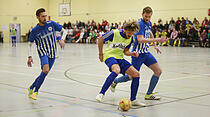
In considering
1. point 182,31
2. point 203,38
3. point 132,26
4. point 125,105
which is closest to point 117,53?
point 132,26

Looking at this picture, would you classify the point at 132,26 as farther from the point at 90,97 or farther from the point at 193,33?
the point at 193,33

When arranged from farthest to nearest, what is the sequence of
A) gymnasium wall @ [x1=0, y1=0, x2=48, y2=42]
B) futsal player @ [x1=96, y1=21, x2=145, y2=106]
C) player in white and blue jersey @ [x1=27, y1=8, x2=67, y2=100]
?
gymnasium wall @ [x1=0, y1=0, x2=48, y2=42] → player in white and blue jersey @ [x1=27, y1=8, x2=67, y2=100] → futsal player @ [x1=96, y1=21, x2=145, y2=106]

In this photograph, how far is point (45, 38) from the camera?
272 inches

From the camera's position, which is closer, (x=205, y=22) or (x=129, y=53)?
(x=129, y=53)

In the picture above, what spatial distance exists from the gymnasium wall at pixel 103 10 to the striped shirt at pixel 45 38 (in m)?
26.2

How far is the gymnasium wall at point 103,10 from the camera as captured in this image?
105ft

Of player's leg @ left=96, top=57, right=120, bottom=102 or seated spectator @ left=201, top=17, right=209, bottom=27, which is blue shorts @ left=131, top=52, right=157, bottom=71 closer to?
player's leg @ left=96, top=57, right=120, bottom=102

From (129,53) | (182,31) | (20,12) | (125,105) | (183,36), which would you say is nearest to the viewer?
(125,105)

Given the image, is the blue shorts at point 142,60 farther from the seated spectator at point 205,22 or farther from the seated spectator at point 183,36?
the seated spectator at point 183,36

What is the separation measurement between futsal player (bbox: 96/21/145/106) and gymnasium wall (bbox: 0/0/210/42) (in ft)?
86.2

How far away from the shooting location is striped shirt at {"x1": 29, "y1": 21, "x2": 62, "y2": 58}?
269 inches

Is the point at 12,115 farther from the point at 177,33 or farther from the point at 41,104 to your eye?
the point at 177,33

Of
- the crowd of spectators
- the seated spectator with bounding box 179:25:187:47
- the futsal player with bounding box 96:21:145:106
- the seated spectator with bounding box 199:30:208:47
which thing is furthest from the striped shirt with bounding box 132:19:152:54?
the seated spectator with bounding box 179:25:187:47

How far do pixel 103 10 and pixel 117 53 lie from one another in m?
34.7
